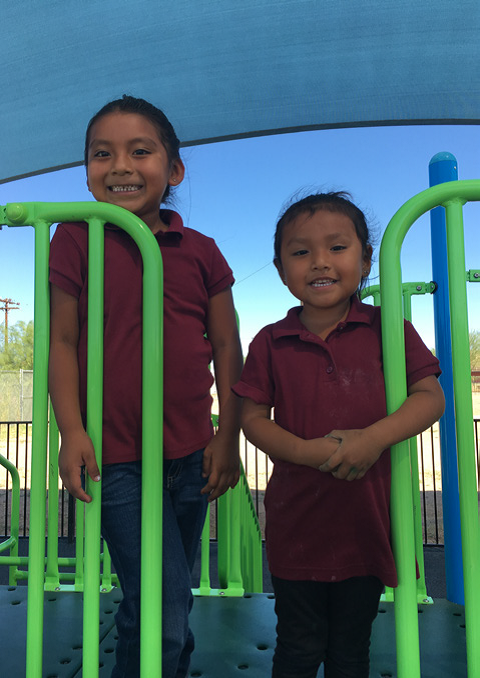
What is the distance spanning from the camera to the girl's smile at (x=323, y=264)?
1.14 meters

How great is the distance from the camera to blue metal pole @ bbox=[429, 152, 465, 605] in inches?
116

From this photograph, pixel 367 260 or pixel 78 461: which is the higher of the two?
pixel 367 260

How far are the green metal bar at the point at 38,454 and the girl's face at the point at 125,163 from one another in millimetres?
200

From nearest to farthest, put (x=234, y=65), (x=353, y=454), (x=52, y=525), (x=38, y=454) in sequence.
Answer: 1. (x=353, y=454)
2. (x=38, y=454)
3. (x=52, y=525)
4. (x=234, y=65)

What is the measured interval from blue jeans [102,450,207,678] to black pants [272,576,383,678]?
0.21 meters

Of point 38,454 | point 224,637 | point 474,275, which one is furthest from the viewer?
point 474,275

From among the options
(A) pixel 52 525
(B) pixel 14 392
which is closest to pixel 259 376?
(A) pixel 52 525

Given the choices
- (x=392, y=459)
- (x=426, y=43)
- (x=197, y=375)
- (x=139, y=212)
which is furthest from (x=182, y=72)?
(x=392, y=459)

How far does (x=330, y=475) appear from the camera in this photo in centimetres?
108

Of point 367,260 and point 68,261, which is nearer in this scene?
point 68,261

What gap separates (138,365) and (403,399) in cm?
54

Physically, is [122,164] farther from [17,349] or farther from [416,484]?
[17,349]

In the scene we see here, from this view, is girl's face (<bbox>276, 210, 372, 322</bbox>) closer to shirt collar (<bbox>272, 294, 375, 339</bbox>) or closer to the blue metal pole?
shirt collar (<bbox>272, 294, 375, 339</bbox>)

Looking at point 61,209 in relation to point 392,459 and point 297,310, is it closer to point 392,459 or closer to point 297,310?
point 297,310
